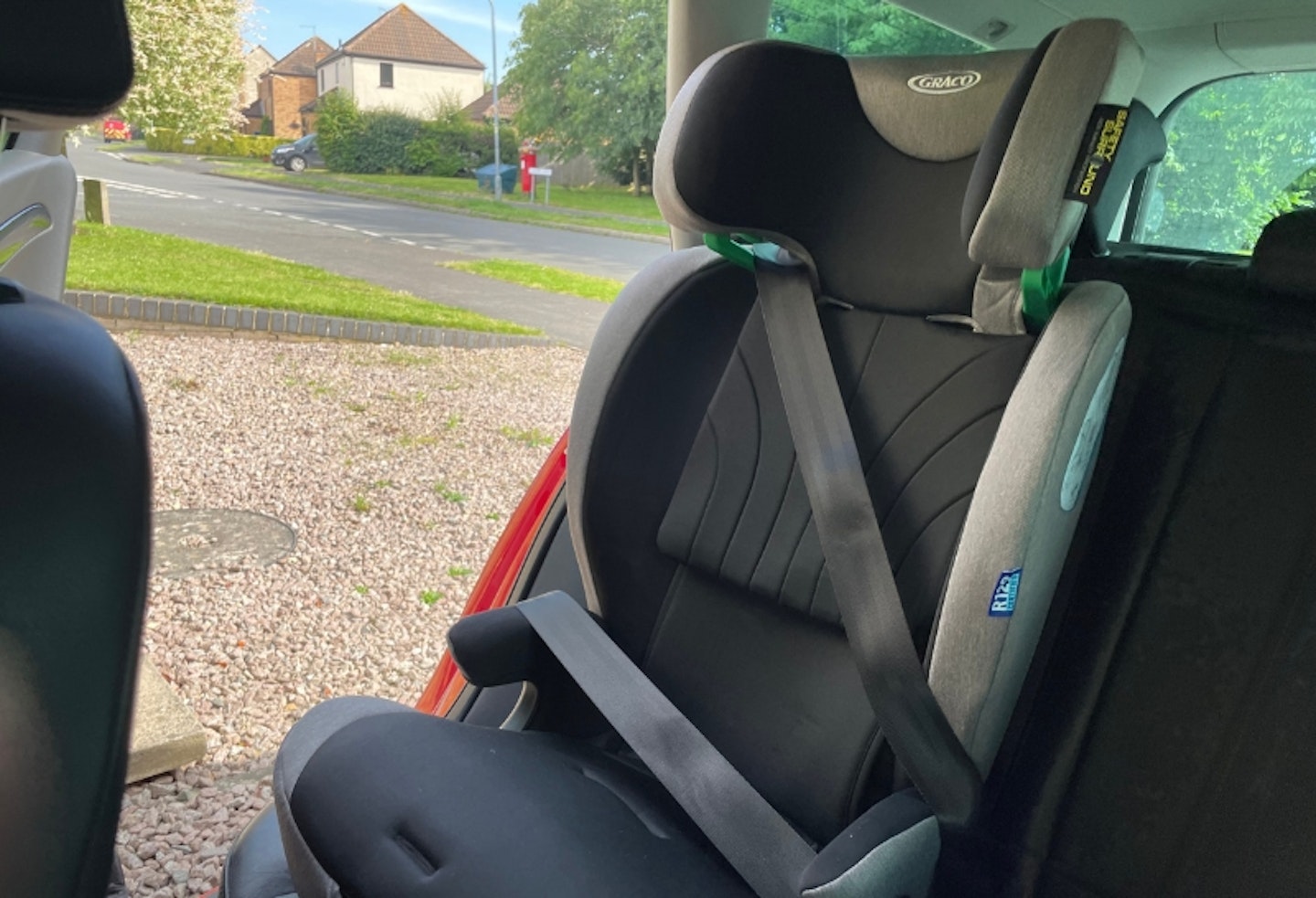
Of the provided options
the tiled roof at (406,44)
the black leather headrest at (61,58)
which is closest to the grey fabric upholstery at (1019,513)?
the black leather headrest at (61,58)

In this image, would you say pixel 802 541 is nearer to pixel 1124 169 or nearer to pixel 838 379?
pixel 838 379

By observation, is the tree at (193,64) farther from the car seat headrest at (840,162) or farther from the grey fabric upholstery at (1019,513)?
the grey fabric upholstery at (1019,513)

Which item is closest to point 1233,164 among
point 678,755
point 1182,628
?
point 1182,628

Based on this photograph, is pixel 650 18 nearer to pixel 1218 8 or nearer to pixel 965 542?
pixel 1218 8

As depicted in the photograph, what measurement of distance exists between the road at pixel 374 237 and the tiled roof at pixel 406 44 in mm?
1034

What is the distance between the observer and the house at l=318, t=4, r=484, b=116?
4566 millimetres

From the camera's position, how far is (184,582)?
2.62 m

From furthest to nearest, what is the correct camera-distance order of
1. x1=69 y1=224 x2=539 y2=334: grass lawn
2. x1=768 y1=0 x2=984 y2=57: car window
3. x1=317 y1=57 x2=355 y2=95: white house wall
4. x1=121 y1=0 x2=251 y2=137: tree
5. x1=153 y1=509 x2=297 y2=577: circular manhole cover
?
1. x1=317 y1=57 x2=355 y2=95: white house wall
2. x1=69 y1=224 x2=539 y2=334: grass lawn
3. x1=121 y1=0 x2=251 y2=137: tree
4. x1=153 y1=509 x2=297 y2=577: circular manhole cover
5. x1=768 y1=0 x2=984 y2=57: car window

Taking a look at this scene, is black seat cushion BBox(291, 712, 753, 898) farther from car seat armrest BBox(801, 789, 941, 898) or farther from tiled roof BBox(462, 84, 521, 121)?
tiled roof BBox(462, 84, 521, 121)

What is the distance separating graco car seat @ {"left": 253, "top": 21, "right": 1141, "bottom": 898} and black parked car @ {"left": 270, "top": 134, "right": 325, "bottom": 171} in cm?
497

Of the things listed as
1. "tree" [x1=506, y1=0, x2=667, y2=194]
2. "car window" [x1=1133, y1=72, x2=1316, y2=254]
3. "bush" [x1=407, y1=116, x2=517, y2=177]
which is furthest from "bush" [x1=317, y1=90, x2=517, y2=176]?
"car window" [x1=1133, y1=72, x2=1316, y2=254]

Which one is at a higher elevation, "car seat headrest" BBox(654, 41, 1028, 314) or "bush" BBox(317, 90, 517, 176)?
"car seat headrest" BBox(654, 41, 1028, 314)

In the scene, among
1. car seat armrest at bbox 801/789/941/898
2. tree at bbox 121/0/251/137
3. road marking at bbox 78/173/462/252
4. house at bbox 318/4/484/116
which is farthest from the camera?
road marking at bbox 78/173/462/252

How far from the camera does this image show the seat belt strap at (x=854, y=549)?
1038mm
